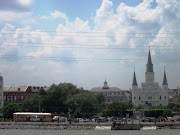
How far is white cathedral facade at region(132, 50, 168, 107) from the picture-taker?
192750 mm

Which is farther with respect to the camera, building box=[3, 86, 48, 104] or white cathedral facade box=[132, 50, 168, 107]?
white cathedral facade box=[132, 50, 168, 107]

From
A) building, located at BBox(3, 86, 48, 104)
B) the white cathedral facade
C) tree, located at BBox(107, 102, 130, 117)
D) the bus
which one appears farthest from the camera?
the white cathedral facade

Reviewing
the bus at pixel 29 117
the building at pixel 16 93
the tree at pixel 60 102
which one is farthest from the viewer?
the building at pixel 16 93

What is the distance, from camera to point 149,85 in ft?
635

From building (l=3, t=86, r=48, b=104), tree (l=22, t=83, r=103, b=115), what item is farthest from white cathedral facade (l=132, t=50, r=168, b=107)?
tree (l=22, t=83, r=103, b=115)

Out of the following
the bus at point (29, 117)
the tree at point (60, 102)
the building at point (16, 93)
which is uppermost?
the building at point (16, 93)

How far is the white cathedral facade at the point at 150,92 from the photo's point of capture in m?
193

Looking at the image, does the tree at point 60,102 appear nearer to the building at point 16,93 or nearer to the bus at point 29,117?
the bus at point 29,117

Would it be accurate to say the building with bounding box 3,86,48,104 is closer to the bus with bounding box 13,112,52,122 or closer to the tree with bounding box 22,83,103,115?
the tree with bounding box 22,83,103,115

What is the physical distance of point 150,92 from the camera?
19312 cm

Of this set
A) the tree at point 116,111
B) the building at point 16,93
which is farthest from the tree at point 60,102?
the building at point 16,93

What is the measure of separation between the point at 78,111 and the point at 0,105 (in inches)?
1350

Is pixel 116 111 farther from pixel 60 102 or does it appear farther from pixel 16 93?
pixel 16 93
